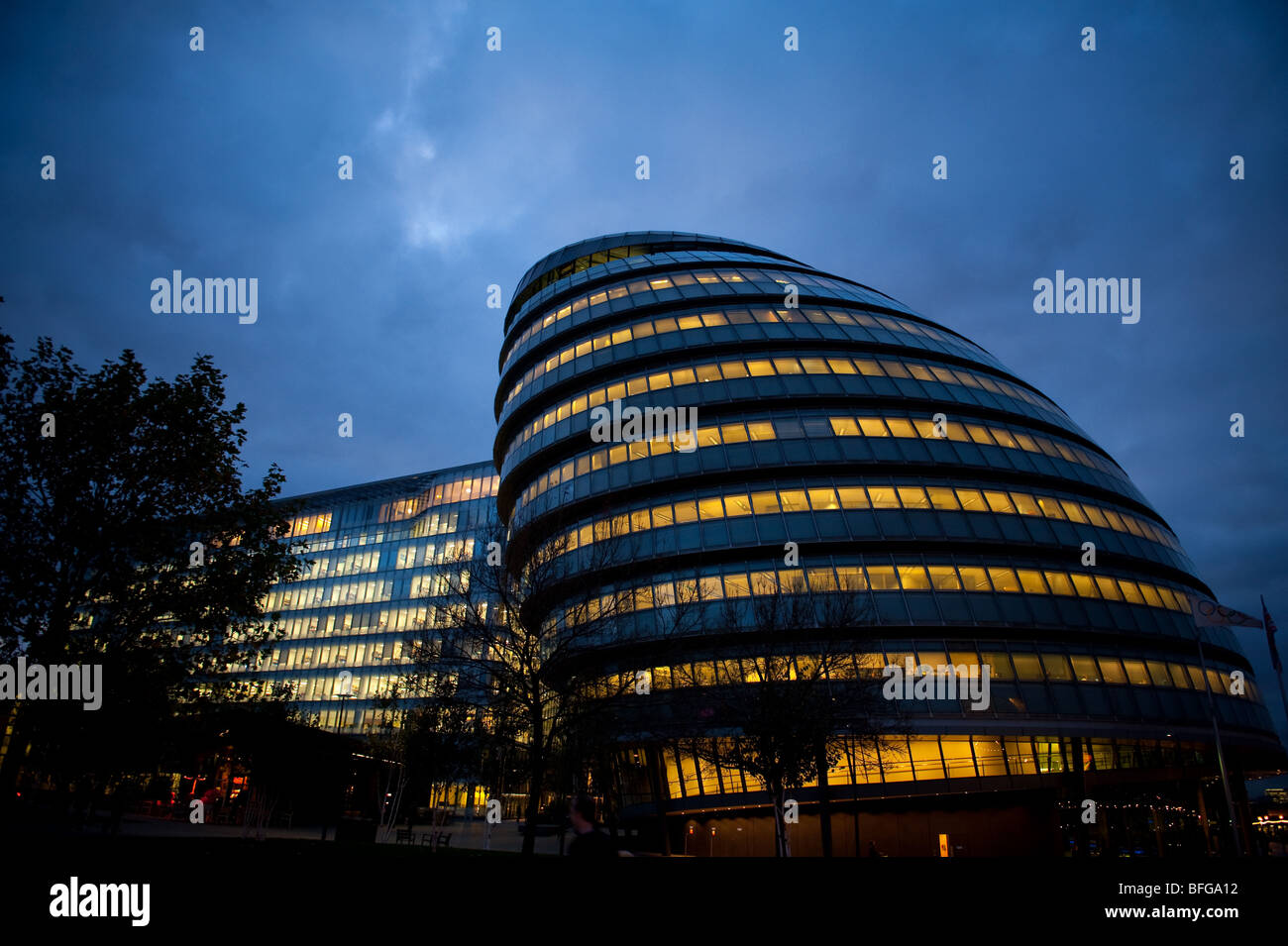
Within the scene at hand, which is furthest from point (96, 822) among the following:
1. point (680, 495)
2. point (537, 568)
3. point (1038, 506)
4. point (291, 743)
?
point (1038, 506)

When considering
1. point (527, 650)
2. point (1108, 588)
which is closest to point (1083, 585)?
point (1108, 588)

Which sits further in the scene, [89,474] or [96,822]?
[96,822]

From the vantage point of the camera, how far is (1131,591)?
125 feet

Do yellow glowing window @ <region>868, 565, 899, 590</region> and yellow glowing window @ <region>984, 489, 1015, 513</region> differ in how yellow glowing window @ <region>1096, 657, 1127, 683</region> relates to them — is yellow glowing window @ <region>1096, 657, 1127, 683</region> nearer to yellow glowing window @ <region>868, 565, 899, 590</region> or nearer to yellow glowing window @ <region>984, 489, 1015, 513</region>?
yellow glowing window @ <region>984, 489, 1015, 513</region>

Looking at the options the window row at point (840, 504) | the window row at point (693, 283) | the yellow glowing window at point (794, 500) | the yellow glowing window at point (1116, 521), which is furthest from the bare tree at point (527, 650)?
the yellow glowing window at point (1116, 521)

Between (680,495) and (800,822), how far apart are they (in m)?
18.9

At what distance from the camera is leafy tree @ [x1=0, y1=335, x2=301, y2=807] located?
618 inches

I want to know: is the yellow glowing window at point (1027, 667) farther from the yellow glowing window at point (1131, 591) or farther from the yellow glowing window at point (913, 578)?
the yellow glowing window at point (1131, 591)

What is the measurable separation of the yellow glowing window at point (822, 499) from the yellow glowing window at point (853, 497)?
17.4 inches

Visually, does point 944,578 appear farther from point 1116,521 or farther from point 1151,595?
point 1116,521

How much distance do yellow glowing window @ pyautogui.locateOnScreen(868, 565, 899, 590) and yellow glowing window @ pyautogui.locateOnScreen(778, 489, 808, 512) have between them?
194 inches

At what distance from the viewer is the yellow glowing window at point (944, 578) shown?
117 ft
